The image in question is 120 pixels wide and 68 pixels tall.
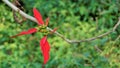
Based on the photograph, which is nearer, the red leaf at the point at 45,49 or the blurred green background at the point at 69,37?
the red leaf at the point at 45,49

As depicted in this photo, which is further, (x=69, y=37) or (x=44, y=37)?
(x=69, y=37)

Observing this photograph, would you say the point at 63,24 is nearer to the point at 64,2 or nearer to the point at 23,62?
the point at 64,2

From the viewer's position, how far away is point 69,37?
2389 millimetres

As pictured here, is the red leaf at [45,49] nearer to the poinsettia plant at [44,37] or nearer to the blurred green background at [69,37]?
the poinsettia plant at [44,37]

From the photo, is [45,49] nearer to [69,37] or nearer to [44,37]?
[44,37]

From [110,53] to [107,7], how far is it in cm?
58

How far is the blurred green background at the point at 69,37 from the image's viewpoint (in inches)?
82.3

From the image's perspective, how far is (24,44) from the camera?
2385mm

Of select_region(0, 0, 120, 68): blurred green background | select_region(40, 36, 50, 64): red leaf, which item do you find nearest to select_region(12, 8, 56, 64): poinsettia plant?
select_region(40, 36, 50, 64): red leaf

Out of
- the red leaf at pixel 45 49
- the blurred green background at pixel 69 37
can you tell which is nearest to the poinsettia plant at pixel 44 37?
the red leaf at pixel 45 49

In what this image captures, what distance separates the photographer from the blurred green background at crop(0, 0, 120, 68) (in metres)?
2.09

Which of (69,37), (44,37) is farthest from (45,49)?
(69,37)

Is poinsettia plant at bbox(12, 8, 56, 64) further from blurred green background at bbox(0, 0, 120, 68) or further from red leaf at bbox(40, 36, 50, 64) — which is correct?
blurred green background at bbox(0, 0, 120, 68)

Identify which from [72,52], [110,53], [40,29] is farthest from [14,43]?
[40,29]
